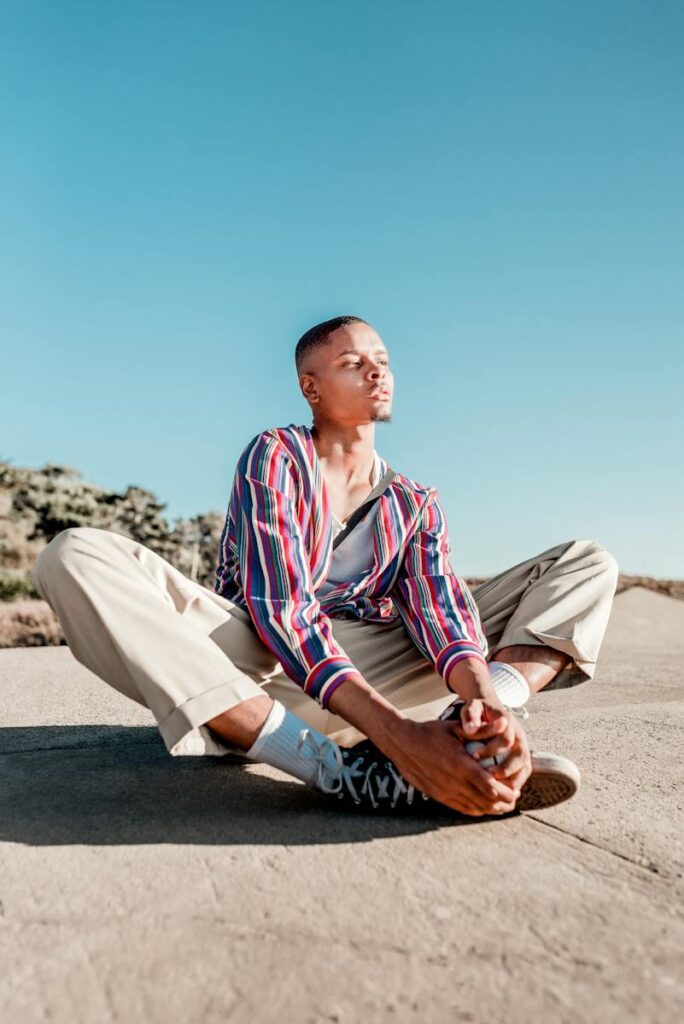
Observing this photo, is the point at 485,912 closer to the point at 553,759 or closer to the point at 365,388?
the point at 553,759

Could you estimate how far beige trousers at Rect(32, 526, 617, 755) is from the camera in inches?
67.8

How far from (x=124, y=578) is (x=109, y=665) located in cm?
19

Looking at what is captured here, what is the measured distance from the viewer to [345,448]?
2.50 metres

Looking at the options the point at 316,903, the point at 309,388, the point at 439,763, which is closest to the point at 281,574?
the point at 439,763

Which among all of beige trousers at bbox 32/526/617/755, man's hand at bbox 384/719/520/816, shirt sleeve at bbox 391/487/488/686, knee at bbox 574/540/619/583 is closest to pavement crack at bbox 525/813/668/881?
man's hand at bbox 384/719/520/816

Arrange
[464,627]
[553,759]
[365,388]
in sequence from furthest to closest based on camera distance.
A: 1. [365,388]
2. [464,627]
3. [553,759]

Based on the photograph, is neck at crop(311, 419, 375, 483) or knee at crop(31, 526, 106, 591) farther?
neck at crop(311, 419, 375, 483)

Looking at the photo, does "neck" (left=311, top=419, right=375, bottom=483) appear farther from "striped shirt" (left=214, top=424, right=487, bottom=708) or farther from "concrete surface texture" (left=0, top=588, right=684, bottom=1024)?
"concrete surface texture" (left=0, top=588, right=684, bottom=1024)

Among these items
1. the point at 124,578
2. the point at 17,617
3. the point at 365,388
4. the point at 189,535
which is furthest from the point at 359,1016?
the point at 189,535

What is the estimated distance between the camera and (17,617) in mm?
5621

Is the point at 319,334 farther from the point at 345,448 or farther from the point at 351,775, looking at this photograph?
the point at 351,775

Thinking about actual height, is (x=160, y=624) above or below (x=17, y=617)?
above

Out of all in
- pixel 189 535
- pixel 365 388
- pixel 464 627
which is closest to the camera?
pixel 464 627

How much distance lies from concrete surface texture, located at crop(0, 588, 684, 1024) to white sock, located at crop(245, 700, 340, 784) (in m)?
0.09
